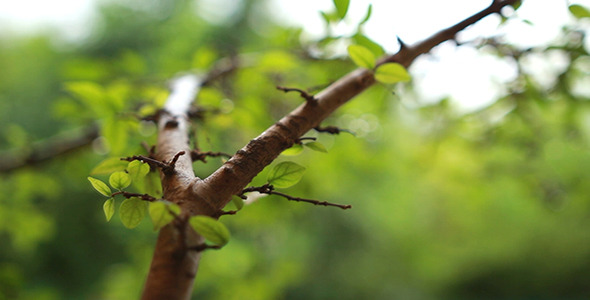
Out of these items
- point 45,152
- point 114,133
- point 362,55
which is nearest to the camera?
point 362,55

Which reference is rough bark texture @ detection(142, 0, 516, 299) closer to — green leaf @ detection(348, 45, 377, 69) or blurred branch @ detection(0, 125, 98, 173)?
green leaf @ detection(348, 45, 377, 69)

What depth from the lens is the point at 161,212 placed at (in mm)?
183

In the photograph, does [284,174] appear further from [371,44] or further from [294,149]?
[371,44]

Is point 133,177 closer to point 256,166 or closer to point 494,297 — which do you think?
point 256,166

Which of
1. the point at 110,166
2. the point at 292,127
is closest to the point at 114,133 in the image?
the point at 110,166

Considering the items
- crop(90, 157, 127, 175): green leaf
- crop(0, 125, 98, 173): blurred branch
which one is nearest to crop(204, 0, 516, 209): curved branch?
crop(90, 157, 127, 175): green leaf

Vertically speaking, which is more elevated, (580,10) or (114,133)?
(114,133)

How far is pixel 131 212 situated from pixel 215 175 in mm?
51

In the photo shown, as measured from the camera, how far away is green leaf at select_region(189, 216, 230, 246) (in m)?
0.19

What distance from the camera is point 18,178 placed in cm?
77

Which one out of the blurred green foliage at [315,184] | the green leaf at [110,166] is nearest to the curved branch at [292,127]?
the green leaf at [110,166]

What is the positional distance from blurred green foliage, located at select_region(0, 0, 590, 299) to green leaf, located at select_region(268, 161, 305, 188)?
0.22 m

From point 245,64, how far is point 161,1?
1976mm

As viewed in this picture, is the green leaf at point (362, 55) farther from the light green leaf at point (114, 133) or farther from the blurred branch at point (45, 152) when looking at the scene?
the blurred branch at point (45, 152)
